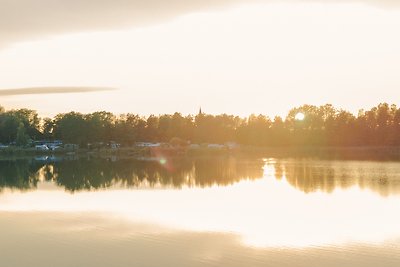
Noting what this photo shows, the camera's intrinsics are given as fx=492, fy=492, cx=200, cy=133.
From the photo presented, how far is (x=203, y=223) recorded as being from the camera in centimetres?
2438

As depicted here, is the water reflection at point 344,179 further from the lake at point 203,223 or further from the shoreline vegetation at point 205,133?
the shoreline vegetation at point 205,133

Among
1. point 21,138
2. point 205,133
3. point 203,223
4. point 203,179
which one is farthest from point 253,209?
point 205,133

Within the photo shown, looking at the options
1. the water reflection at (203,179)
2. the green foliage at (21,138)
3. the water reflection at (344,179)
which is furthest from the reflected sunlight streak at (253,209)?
the green foliage at (21,138)

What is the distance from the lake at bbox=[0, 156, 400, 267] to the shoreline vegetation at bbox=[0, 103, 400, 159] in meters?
56.5

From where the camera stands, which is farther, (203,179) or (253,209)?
(203,179)

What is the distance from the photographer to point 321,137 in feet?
371

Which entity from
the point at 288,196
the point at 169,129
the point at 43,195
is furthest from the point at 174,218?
the point at 169,129

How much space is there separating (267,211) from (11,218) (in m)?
14.2

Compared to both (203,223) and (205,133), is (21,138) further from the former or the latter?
(203,223)

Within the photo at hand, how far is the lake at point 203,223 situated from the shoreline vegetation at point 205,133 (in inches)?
2225

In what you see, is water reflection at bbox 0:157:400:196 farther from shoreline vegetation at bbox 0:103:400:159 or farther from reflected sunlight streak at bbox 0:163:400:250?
shoreline vegetation at bbox 0:103:400:159

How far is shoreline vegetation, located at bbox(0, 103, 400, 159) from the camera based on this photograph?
10406cm

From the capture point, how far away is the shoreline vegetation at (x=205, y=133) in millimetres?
104062

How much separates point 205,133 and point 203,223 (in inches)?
4099
